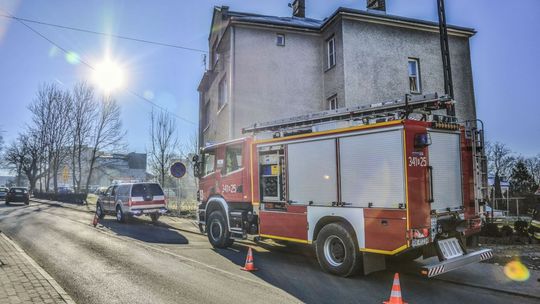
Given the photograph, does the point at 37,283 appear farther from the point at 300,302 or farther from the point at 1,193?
the point at 1,193

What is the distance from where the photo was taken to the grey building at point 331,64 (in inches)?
714

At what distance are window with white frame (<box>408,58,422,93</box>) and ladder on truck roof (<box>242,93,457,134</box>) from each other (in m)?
12.2

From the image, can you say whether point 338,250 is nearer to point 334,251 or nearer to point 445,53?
point 334,251

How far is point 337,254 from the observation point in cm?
743

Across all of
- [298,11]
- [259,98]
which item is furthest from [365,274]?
[298,11]

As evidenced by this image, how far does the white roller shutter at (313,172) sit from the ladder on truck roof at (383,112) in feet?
1.82

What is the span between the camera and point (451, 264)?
656 cm

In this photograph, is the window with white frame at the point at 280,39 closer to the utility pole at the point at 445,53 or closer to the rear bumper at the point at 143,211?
the utility pole at the point at 445,53

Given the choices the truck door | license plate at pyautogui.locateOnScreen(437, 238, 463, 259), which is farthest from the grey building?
license plate at pyautogui.locateOnScreen(437, 238, 463, 259)

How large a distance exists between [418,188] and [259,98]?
13.1m

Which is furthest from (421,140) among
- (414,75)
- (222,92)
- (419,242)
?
(222,92)

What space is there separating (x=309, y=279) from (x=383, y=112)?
357cm

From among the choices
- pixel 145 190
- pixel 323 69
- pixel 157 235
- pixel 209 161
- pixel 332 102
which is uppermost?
pixel 323 69

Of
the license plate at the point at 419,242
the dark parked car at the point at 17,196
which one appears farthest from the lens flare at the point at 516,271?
the dark parked car at the point at 17,196
